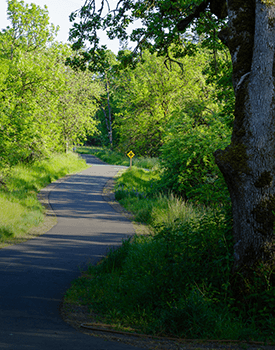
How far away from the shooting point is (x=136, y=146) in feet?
118

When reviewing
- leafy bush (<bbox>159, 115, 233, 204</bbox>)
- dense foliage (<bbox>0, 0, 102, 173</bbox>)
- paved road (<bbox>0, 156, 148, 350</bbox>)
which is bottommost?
paved road (<bbox>0, 156, 148, 350</bbox>)

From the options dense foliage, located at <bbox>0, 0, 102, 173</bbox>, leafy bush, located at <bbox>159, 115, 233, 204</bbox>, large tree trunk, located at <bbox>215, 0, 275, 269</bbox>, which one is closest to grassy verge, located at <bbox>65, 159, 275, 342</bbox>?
large tree trunk, located at <bbox>215, 0, 275, 269</bbox>

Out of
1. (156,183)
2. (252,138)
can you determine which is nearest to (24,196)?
(156,183)

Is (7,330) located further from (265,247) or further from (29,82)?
(29,82)

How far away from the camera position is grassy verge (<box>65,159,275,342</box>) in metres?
4.76

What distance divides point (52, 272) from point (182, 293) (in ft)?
10.3

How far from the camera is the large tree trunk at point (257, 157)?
5.24 meters

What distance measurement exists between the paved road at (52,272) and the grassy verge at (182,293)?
1.98 feet

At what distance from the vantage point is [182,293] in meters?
5.49

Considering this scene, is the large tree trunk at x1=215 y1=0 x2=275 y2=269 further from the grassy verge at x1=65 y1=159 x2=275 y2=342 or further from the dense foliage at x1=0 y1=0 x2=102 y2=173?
the dense foliage at x1=0 y1=0 x2=102 y2=173

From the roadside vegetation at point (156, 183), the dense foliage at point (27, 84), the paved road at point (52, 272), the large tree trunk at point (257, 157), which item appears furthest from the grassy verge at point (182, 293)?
the dense foliage at point (27, 84)

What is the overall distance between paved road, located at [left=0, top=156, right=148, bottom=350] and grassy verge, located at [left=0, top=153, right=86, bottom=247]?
0.80 m

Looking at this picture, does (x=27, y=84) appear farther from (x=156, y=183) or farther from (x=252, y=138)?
(x=252, y=138)

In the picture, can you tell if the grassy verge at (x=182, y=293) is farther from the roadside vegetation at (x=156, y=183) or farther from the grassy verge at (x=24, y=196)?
the grassy verge at (x=24, y=196)
